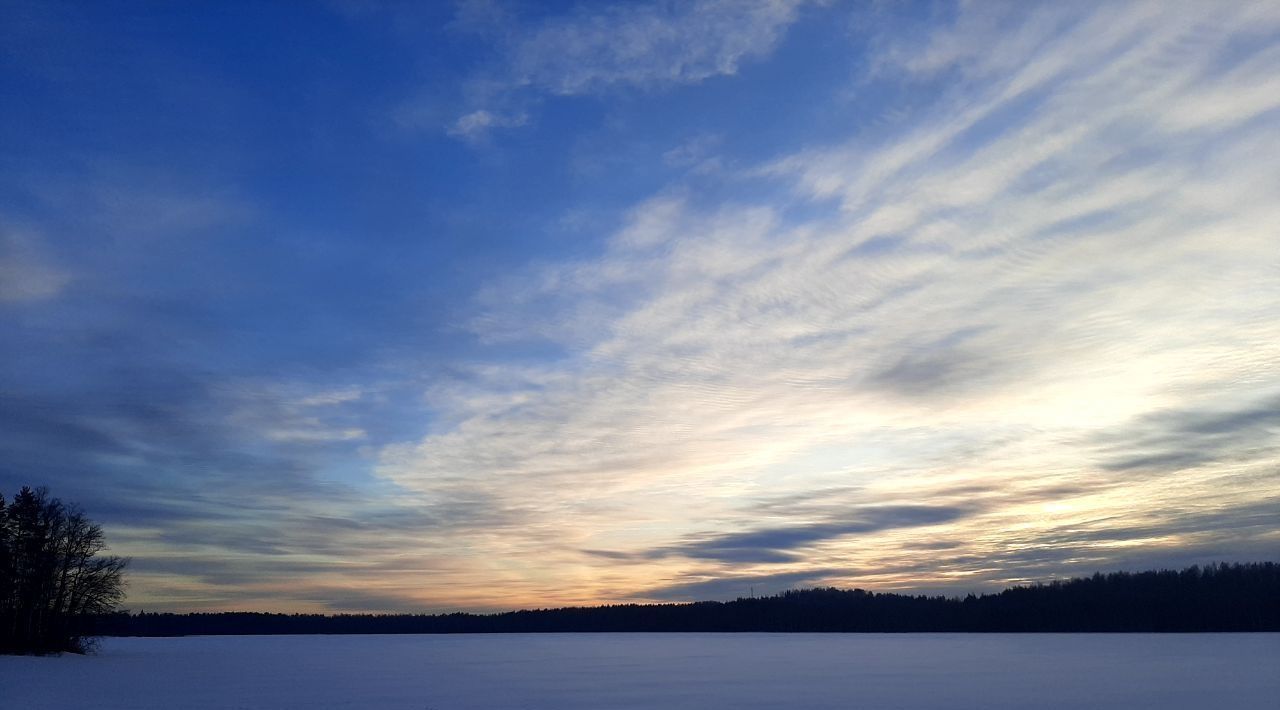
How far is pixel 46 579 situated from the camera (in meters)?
61.4

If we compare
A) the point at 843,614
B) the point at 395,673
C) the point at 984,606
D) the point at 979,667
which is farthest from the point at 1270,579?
the point at 395,673

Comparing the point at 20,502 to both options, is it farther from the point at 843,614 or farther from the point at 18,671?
the point at 843,614

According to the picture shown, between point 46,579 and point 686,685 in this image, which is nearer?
point 686,685

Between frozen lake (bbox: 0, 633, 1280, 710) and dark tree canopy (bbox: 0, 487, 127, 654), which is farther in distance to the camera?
dark tree canopy (bbox: 0, 487, 127, 654)

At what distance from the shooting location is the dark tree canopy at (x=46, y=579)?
5944 cm

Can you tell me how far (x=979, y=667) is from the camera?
146ft

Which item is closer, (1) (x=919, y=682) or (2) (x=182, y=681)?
(1) (x=919, y=682)

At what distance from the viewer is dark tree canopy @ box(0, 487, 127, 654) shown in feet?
195

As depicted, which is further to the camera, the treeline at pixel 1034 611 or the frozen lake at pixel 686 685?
the treeline at pixel 1034 611

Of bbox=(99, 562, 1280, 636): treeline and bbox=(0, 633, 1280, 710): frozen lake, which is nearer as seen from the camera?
bbox=(0, 633, 1280, 710): frozen lake

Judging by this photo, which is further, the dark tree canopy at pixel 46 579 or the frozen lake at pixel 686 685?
the dark tree canopy at pixel 46 579

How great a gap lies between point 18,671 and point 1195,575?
468ft

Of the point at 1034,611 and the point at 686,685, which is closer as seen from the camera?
the point at 686,685

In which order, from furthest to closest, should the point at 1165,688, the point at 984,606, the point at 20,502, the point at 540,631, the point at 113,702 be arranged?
1. the point at 540,631
2. the point at 984,606
3. the point at 20,502
4. the point at 1165,688
5. the point at 113,702
